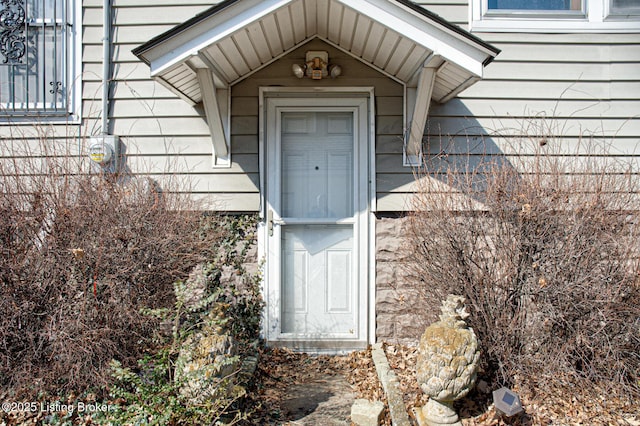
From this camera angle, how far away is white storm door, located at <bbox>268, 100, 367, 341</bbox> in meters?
4.88

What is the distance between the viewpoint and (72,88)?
16.4 ft

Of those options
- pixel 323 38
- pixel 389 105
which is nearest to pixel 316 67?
pixel 323 38

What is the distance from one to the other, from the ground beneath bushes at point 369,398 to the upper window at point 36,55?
3.52 m

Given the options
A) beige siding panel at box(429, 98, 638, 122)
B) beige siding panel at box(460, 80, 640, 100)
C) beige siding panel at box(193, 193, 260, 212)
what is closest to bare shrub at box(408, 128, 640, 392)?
beige siding panel at box(429, 98, 638, 122)

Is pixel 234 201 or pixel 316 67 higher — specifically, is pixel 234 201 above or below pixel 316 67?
below

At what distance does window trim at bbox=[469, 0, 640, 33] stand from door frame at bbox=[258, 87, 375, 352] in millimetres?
1373

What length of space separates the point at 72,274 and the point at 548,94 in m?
4.65

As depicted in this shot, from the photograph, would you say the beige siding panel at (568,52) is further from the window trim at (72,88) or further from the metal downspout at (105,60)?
the window trim at (72,88)

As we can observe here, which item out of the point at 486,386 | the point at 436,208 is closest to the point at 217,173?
the point at 436,208

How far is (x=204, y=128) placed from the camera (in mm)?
4906

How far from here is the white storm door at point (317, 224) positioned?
16.0 feet

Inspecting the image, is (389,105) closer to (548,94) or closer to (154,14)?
(548,94)

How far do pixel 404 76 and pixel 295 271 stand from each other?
2.22 meters

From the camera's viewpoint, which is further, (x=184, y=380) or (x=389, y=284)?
(x=389, y=284)
